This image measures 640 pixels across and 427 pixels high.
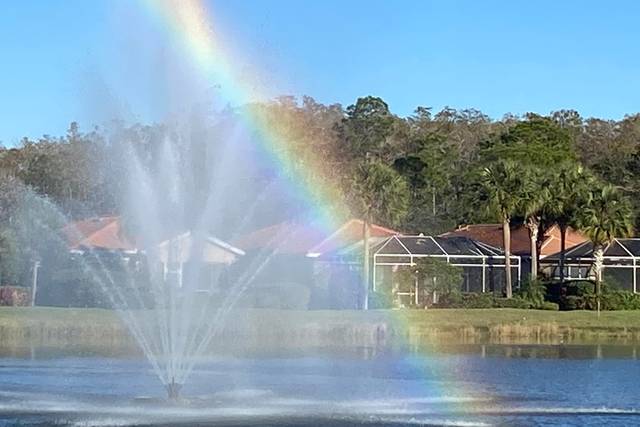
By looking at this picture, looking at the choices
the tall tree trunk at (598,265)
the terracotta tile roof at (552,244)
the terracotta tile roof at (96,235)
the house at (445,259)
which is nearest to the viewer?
the tall tree trunk at (598,265)

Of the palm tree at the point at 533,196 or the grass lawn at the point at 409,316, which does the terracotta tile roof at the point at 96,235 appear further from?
the palm tree at the point at 533,196

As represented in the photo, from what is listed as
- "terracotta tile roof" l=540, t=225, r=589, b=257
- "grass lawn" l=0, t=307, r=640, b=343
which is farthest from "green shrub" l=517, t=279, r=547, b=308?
"terracotta tile roof" l=540, t=225, r=589, b=257

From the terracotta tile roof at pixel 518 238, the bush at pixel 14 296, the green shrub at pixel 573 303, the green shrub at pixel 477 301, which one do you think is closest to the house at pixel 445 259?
the green shrub at pixel 477 301

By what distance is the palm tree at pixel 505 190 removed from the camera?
2680 inches

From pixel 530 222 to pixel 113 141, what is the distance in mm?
45333

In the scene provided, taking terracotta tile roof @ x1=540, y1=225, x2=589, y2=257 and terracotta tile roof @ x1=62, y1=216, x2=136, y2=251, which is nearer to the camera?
terracotta tile roof @ x1=62, y1=216, x2=136, y2=251

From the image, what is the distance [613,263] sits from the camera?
74188 mm

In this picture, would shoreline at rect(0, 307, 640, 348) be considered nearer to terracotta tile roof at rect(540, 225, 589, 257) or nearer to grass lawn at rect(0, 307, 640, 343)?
grass lawn at rect(0, 307, 640, 343)

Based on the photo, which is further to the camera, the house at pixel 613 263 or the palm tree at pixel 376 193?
the house at pixel 613 263

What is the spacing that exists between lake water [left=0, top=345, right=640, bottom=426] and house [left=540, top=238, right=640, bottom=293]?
99.5 ft

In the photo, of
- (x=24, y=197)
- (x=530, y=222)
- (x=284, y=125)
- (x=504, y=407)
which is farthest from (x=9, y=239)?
(x=504, y=407)

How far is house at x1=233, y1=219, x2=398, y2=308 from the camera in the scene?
63.8 metres

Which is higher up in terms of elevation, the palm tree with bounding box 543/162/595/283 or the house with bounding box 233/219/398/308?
the palm tree with bounding box 543/162/595/283

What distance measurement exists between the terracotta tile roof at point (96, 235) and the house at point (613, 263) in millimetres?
27841
